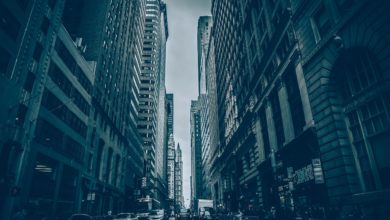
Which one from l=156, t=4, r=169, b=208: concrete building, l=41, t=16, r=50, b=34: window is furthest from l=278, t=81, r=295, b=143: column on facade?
l=156, t=4, r=169, b=208: concrete building

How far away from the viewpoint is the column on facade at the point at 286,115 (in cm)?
2822

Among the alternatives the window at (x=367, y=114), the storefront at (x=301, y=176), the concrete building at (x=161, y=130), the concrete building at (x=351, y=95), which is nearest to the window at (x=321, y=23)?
the concrete building at (x=351, y=95)

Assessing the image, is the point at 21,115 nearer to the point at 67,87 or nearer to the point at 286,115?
the point at 67,87

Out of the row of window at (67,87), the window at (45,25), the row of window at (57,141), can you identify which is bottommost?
the row of window at (57,141)

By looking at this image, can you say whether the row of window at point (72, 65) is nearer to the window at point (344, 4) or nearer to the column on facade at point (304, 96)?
the column on facade at point (304, 96)

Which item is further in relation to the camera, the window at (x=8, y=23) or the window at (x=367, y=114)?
the window at (x=8, y=23)

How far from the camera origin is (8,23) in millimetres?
24844

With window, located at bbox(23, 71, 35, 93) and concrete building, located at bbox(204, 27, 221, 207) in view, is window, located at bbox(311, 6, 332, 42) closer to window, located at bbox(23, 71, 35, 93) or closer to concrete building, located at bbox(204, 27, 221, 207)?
window, located at bbox(23, 71, 35, 93)

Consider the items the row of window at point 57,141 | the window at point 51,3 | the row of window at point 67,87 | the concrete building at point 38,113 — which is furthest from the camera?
the row of window at point 67,87

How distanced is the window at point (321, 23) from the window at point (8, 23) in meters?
27.0

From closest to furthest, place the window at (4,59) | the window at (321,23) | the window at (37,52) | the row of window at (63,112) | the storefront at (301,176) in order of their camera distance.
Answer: the window at (321,23), the storefront at (301,176), the window at (4,59), the window at (37,52), the row of window at (63,112)

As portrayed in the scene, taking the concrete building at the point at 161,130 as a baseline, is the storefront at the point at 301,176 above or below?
below

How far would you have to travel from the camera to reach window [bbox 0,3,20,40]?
2397 centimetres

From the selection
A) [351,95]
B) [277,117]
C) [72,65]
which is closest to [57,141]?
[72,65]
